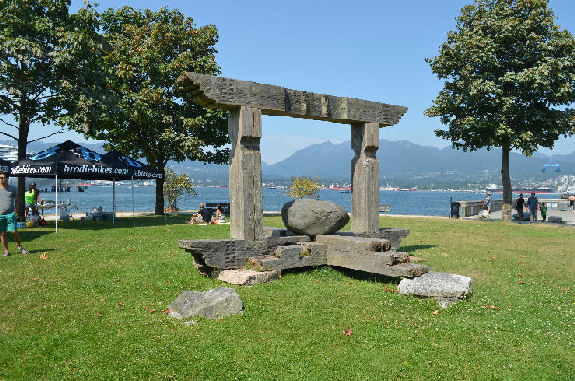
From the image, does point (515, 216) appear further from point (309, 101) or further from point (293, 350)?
point (293, 350)

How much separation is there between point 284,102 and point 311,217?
9.08 ft

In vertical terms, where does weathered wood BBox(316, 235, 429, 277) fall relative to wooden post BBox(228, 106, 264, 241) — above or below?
below

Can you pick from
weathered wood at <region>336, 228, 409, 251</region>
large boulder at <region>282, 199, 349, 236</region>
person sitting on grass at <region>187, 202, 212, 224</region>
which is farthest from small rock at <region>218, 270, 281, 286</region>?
person sitting on grass at <region>187, 202, 212, 224</region>

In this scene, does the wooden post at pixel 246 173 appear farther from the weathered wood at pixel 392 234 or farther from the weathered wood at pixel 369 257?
the weathered wood at pixel 392 234

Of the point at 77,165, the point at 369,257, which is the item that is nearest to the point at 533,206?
the point at 369,257

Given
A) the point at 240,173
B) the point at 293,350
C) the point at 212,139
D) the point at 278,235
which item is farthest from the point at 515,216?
the point at 293,350

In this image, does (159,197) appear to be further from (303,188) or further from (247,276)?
(247,276)

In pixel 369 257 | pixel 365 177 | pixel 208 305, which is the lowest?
pixel 208 305

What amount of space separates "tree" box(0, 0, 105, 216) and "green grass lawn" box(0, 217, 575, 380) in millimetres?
11502

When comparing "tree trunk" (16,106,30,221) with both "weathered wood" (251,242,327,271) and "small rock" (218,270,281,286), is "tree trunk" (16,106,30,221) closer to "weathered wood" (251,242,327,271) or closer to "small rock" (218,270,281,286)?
"small rock" (218,270,281,286)

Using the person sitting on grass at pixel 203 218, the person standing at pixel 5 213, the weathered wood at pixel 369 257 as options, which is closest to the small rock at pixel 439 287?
the weathered wood at pixel 369 257

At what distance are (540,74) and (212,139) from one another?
1780 cm

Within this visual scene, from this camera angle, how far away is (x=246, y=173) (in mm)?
9359

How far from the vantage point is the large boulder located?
33.7 feet
